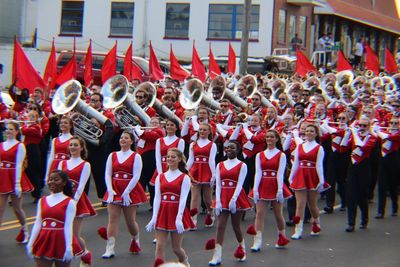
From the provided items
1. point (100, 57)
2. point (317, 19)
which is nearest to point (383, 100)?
point (100, 57)

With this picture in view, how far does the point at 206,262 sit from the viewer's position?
10.7 metres

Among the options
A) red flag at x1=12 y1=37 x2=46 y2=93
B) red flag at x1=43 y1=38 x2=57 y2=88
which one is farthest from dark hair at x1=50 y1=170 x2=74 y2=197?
red flag at x1=43 y1=38 x2=57 y2=88

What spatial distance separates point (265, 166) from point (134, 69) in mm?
11350

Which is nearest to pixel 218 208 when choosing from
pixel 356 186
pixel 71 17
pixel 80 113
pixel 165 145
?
pixel 165 145

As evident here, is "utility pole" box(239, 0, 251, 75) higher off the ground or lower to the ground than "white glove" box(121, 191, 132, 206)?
higher

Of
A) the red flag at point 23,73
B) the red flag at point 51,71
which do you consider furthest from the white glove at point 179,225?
the red flag at point 51,71

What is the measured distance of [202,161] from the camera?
41.5 ft

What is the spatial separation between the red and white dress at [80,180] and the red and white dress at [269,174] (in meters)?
2.41

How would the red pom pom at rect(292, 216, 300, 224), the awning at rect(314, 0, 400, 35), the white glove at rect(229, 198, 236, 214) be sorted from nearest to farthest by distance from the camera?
the white glove at rect(229, 198, 236, 214) < the red pom pom at rect(292, 216, 300, 224) < the awning at rect(314, 0, 400, 35)

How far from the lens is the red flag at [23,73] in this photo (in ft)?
55.8

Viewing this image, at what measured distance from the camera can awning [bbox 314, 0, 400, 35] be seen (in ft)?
132

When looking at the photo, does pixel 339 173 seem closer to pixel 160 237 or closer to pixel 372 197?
Result: pixel 372 197

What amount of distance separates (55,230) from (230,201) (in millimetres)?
2777

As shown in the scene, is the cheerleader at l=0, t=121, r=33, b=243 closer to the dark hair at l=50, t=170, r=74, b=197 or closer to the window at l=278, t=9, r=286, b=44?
the dark hair at l=50, t=170, r=74, b=197
